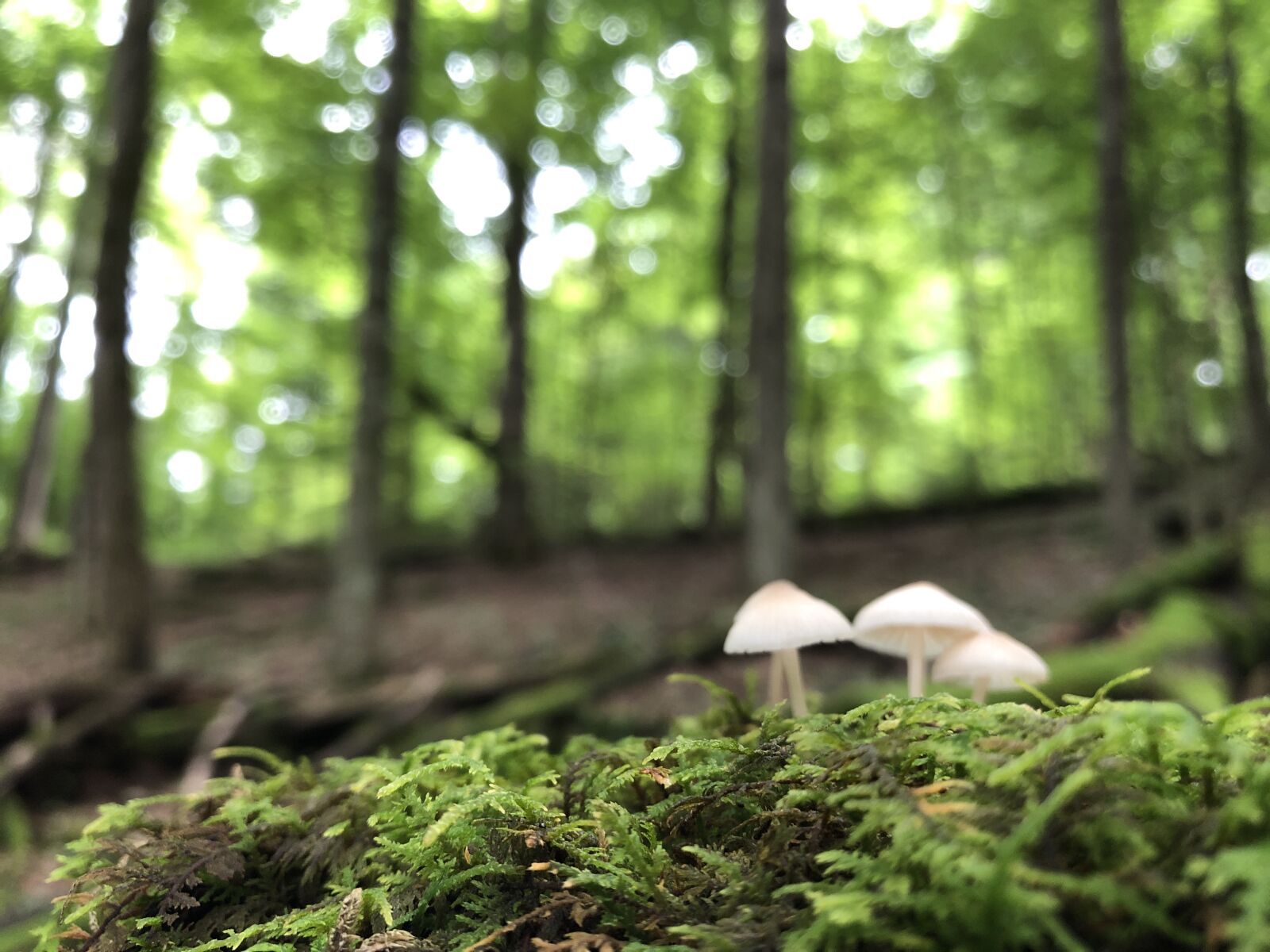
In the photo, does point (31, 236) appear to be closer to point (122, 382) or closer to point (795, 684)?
point (122, 382)

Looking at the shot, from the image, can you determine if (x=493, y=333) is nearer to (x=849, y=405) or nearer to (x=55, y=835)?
(x=849, y=405)

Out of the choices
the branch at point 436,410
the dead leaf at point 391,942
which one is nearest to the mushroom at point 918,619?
the dead leaf at point 391,942

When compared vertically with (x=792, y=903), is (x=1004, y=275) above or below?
above

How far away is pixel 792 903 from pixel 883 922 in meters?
0.13

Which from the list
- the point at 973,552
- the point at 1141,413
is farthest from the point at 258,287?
the point at 1141,413

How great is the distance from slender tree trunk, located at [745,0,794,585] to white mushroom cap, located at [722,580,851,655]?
5.89m

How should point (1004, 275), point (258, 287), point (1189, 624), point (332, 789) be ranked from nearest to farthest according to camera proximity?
point (332, 789)
point (1189, 624)
point (258, 287)
point (1004, 275)

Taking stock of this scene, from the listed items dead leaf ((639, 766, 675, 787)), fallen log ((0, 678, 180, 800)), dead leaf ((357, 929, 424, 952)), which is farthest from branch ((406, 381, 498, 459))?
dead leaf ((357, 929, 424, 952))

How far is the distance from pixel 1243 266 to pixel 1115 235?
2.40m

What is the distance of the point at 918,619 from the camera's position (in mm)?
1548

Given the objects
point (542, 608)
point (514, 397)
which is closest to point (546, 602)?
point (542, 608)

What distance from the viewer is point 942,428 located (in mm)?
19766

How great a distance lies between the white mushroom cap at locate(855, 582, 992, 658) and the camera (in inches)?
61.1

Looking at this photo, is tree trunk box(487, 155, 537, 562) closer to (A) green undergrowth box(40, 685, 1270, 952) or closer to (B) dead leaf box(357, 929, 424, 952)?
(A) green undergrowth box(40, 685, 1270, 952)
